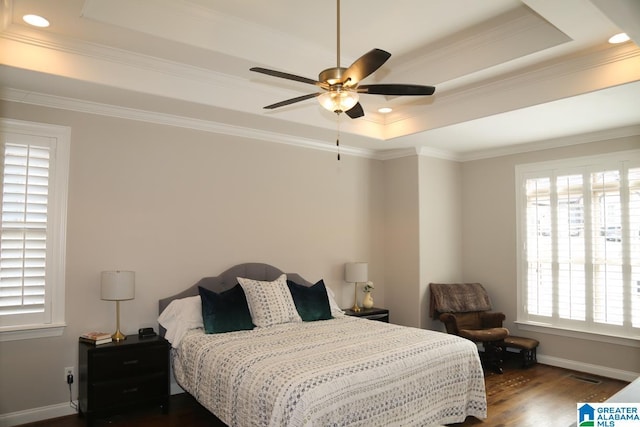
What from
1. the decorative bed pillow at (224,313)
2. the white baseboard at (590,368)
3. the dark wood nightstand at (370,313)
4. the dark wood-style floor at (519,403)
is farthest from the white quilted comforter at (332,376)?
the white baseboard at (590,368)

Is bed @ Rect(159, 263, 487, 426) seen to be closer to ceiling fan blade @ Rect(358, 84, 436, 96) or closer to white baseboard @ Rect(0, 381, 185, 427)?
white baseboard @ Rect(0, 381, 185, 427)

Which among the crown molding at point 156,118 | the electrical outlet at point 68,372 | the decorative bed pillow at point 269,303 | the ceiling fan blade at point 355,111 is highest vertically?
the crown molding at point 156,118

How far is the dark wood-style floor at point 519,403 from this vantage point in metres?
3.46

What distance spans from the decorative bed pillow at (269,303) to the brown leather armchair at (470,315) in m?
1.99

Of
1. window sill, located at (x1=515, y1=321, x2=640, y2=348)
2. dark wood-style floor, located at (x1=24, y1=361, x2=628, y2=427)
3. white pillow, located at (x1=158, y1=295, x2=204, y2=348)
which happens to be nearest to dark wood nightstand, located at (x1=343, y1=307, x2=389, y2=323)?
dark wood-style floor, located at (x1=24, y1=361, x2=628, y2=427)

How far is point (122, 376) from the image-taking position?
3402 millimetres

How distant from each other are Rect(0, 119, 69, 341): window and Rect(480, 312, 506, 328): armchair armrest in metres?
4.48

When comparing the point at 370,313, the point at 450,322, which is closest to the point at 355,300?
the point at 370,313

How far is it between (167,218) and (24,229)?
1130 mm

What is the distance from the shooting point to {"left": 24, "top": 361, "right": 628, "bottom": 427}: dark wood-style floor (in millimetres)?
3465

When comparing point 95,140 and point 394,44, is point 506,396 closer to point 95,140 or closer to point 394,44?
point 394,44

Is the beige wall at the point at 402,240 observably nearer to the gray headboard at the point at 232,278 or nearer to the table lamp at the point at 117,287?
the gray headboard at the point at 232,278

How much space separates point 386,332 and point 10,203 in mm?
3219

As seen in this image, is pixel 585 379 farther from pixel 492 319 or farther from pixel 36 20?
pixel 36 20
